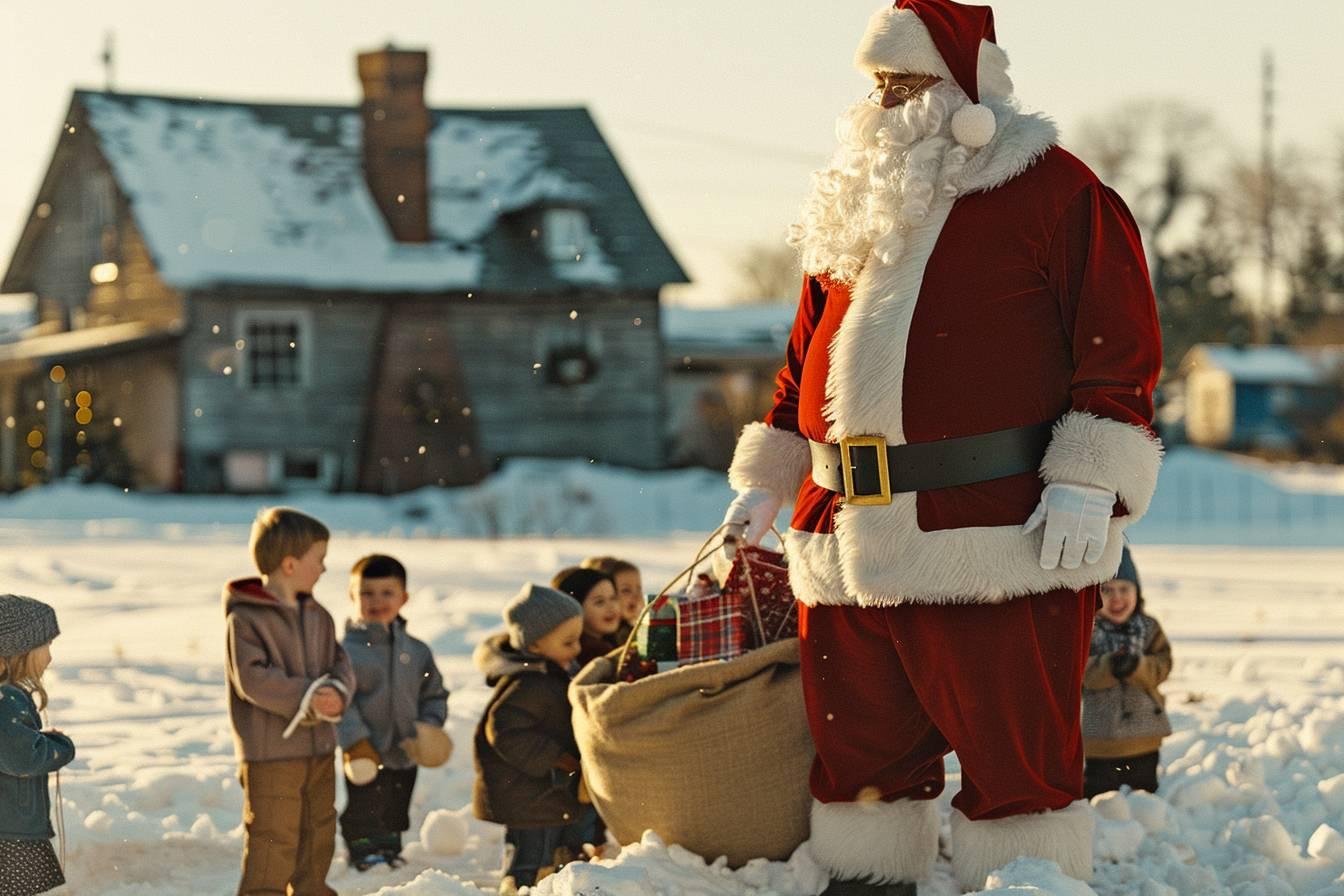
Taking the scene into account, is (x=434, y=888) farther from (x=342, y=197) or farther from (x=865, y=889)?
(x=342, y=197)

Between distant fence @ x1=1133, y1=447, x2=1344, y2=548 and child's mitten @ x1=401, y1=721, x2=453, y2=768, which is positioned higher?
child's mitten @ x1=401, y1=721, x2=453, y2=768

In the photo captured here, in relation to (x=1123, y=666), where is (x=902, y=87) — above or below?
above

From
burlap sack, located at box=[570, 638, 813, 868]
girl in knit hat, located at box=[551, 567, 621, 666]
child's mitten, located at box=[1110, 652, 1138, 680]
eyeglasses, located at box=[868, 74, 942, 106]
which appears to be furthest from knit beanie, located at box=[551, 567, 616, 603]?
eyeglasses, located at box=[868, 74, 942, 106]

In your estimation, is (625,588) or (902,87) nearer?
(902,87)

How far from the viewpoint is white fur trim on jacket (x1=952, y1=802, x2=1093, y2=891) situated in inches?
165

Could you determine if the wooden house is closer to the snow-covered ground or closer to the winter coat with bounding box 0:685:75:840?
the snow-covered ground

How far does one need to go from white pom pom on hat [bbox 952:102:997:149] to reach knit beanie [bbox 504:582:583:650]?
1.87m

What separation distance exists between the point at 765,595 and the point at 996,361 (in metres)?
1.03

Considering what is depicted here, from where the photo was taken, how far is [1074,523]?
399 cm

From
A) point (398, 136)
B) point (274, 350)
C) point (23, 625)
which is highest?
point (398, 136)

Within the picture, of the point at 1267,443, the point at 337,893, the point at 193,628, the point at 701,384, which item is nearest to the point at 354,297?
the point at 701,384

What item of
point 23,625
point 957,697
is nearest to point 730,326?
point 23,625

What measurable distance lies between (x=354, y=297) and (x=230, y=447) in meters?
2.98

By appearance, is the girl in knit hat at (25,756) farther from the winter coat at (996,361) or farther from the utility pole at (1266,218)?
the utility pole at (1266,218)
